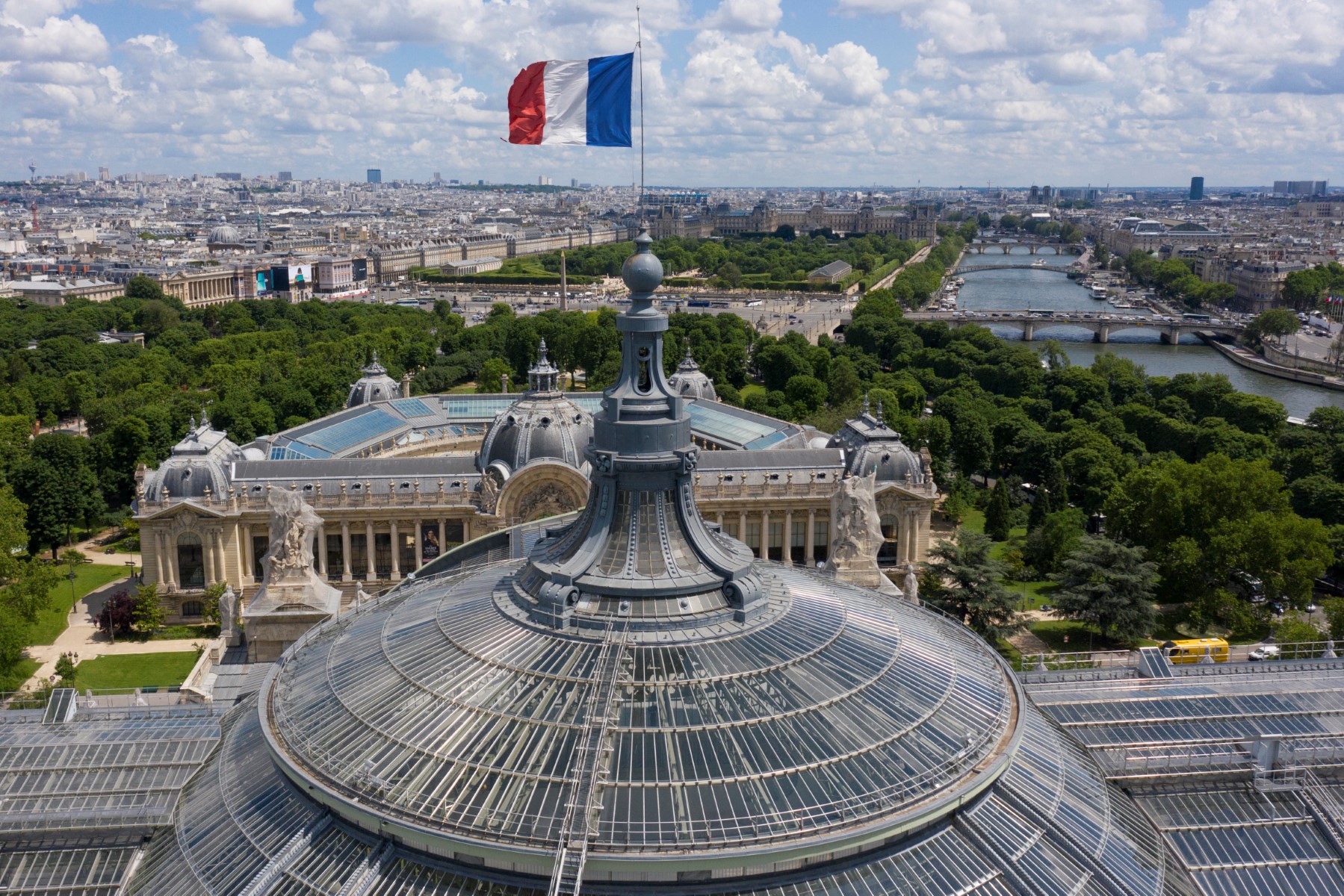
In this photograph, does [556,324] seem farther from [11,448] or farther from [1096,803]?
[1096,803]

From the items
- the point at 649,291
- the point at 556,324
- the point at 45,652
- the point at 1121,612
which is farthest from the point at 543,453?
the point at 556,324

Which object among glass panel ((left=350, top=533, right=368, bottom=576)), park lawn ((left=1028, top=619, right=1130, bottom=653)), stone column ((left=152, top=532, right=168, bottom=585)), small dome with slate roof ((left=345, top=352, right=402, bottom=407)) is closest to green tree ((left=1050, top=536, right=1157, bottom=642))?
park lawn ((left=1028, top=619, right=1130, bottom=653))

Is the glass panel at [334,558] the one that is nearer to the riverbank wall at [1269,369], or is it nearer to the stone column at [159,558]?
the stone column at [159,558]

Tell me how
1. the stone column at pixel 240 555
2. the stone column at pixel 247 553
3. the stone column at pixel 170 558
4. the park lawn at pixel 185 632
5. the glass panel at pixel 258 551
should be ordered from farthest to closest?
1. the glass panel at pixel 258 551
2. the stone column at pixel 247 553
3. the stone column at pixel 240 555
4. the stone column at pixel 170 558
5. the park lawn at pixel 185 632

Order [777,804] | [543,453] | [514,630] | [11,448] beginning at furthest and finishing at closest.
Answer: [11,448], [543,453], [514,630], [777,804]

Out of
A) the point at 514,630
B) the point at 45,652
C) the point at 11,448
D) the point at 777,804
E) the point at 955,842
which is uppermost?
the point at 514,630

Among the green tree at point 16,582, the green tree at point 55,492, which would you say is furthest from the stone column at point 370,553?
the green tree at point 55,492

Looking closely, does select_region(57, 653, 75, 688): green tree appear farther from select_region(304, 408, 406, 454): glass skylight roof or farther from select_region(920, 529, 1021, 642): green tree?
select_region(920, 529, 1021, 642): green tree
